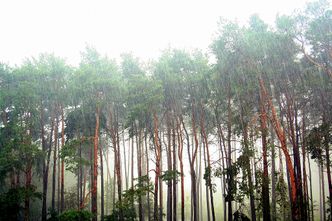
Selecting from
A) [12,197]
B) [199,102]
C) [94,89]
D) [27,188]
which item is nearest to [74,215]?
[27,188]

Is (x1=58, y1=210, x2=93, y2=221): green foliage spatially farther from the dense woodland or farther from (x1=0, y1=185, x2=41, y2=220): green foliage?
(x1=0, y1=185, x2=41, y2=220): green foliage

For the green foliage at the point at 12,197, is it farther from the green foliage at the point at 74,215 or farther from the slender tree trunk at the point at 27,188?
the green foliage at the point at 74,215

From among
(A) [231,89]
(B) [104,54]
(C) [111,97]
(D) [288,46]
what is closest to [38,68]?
(B) [104,54]

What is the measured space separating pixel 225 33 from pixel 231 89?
4.75 metres

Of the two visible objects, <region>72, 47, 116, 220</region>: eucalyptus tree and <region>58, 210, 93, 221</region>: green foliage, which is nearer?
<region>58, 210, 93, 221</region>: green foliage

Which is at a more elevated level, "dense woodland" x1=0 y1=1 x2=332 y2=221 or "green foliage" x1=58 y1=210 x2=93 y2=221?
"dense woodland" x1=0 y1=1 x2=332 y2=221

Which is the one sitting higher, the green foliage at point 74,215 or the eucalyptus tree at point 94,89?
the eucalyptus tree at point 94,89

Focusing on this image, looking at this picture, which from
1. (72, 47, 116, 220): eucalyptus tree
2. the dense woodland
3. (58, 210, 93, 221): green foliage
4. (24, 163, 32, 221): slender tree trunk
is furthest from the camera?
(24, 163, 32, 221): slender tree trunk

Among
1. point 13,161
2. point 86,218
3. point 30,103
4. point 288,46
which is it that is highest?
point 288,46

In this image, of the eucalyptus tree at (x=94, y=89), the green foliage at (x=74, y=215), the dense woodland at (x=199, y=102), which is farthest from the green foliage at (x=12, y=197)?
the eucalyptus tree at (x=94, y=89)

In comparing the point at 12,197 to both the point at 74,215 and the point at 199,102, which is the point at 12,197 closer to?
the point at 74,215

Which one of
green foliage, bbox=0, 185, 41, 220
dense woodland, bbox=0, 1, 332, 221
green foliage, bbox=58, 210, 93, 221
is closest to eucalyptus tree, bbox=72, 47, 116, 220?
dense woodland, bbox=0, 1, 332, 221

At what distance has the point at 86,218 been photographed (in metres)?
15.7

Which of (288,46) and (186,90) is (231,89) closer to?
(186,90)
